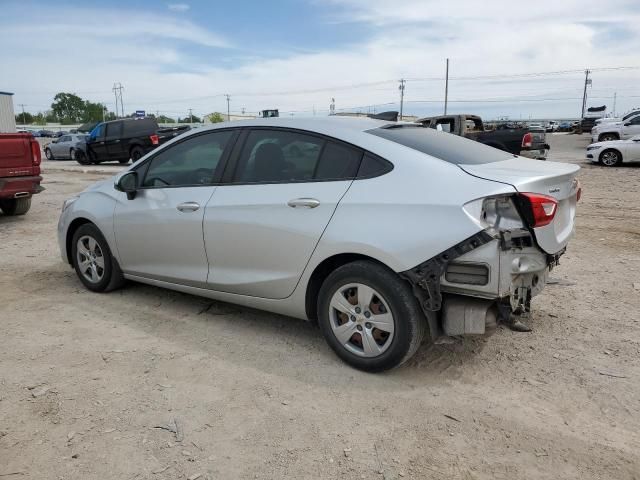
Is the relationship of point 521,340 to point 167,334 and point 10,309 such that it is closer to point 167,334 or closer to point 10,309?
point 167,334

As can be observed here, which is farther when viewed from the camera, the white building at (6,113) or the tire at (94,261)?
the white building at (6,113)

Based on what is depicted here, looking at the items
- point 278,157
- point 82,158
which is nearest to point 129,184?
point 278,157

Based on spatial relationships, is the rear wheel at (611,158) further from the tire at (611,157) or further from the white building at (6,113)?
the white building at (6,113)

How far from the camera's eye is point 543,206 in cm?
305

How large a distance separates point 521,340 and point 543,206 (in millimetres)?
1305

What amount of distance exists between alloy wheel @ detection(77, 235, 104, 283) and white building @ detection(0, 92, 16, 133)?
842 cm

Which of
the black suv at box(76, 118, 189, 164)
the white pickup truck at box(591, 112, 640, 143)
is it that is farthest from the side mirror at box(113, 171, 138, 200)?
the white pickup truck at box(591, 112, 640, 143)

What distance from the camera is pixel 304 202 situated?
3.53 metres

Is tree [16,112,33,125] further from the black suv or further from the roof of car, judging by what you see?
the roof of car

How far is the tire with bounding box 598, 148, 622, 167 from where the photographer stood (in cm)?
1669

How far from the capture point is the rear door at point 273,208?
3.50 metres

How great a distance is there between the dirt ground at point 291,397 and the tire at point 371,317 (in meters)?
0.17

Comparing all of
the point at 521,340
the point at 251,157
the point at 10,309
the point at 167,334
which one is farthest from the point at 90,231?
A: the point at 521,340

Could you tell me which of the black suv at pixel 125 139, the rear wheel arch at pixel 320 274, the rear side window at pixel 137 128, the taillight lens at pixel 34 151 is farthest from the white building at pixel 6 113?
the rear wheel arch at pixel 320 274
